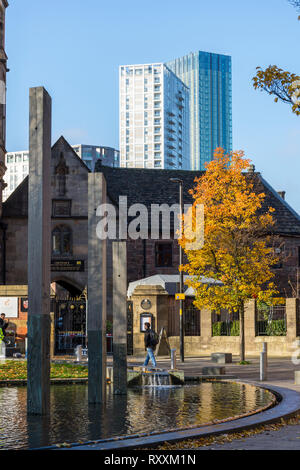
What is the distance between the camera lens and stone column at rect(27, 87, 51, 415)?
40.5ft

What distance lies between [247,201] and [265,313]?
6.86 metres

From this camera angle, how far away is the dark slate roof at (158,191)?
52.4 m

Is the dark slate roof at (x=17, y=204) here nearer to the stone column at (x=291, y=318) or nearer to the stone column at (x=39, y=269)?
the stone column at (x=291, y=318)

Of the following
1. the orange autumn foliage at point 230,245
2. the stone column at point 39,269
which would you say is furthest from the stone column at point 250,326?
the stone column at point 39,269

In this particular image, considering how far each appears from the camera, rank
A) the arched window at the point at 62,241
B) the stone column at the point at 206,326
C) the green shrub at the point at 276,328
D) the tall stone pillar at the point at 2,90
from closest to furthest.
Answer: the green shrub at the point at 276,328 → the stone column at the point at 206,326 → the tall stone pillar at the point at 2,90 → the arched window at the point at 62,241

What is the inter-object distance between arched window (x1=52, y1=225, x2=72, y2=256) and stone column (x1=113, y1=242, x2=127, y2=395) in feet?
103

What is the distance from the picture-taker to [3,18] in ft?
157

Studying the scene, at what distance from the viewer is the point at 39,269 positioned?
40.5ft

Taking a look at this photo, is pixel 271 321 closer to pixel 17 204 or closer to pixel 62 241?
pixel 62 241

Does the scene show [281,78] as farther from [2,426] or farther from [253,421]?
[2,426]

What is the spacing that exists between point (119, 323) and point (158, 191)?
120 ft

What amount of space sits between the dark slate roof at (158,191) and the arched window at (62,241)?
3987 millimetres

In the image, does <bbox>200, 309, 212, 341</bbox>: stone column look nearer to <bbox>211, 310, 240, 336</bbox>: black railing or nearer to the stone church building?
<bbox>211, 310, 240, 336</bbox>: black railing

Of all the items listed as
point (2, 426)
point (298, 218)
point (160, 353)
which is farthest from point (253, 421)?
point (298, 218)
